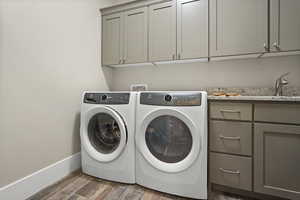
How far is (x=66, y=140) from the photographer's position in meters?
1.57

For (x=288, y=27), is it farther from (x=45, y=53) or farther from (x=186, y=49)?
(x=45, y=53)

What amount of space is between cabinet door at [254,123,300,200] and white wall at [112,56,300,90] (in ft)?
2.25

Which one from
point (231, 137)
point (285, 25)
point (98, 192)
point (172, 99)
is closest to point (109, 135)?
point (98, 192)

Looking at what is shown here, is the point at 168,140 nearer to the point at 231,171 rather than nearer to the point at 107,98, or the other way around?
the point at 231,171

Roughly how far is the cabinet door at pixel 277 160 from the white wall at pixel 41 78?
1708mm

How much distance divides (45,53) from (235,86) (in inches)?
75.4

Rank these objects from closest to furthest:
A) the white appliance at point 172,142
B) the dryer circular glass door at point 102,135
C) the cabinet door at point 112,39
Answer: the white appliance at point 172,142, the dryer circular glass door at point 102,135, the cabinet door at point 112,39

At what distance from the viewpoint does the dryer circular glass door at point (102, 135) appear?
1.40 metres

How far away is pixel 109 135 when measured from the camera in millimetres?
1518

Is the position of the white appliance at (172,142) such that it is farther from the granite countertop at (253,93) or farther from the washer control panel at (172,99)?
the granite countertop at (253,93)

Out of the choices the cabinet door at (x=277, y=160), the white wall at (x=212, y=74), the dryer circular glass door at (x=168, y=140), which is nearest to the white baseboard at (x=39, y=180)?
the dryer circular glass door at (x=168, y=140)

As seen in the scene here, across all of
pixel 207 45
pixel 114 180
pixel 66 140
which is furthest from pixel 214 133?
pixel 66 140

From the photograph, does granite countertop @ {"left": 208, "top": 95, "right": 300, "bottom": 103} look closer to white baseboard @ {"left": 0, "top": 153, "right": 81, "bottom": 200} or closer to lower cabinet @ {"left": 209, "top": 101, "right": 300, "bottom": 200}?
lower cabinet @ {"left": 209, "top": 101, "right": 300, "bottom": 200}

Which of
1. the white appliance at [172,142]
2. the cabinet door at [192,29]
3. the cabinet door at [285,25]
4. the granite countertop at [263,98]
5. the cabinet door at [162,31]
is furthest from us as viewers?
the cabinet door at [162,31]
